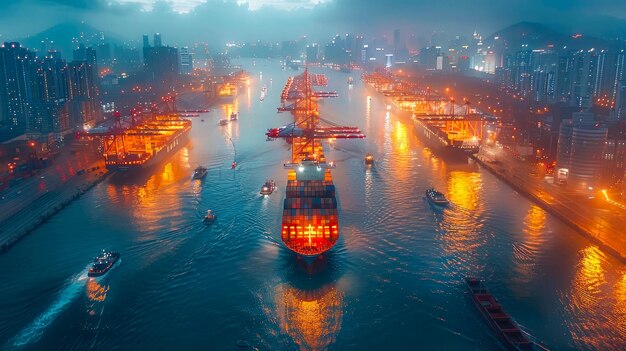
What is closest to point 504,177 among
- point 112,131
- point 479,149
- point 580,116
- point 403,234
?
point 580,116

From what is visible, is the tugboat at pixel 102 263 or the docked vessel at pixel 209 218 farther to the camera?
the docked vessel at pixel 209 218

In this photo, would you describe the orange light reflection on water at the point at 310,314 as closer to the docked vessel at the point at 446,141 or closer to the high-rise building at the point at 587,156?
the high-rise building at the point at 587,156

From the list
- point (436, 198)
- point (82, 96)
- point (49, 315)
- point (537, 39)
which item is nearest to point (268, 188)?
point (436, 198)

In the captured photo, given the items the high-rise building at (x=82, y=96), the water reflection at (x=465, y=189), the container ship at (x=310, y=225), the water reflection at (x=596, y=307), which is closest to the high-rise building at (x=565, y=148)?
the water reflection at (x=465, y=189)

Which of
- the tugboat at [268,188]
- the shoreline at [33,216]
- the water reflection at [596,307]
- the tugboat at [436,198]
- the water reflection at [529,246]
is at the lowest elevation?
the water reflection at [596,307]

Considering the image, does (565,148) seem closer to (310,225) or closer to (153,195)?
(310,225)

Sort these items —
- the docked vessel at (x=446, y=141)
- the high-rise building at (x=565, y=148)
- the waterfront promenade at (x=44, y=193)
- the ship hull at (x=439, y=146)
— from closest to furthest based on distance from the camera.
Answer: the waterfront promenade at (x=44, y=193) < the high-rise building at (x=565, y=148) < the ship hull at (x=439, y=146) < the docked vessel at (x=446, y=141)
